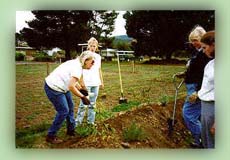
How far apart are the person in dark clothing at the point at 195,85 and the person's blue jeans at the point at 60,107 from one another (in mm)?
864

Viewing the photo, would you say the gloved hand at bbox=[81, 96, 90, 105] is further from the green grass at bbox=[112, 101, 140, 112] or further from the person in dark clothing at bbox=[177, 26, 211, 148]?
the person in dark clothing at bbox=[177, 26, 211, 148]

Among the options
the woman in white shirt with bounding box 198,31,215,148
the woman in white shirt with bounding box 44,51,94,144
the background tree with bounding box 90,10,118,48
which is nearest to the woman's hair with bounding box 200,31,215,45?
the woman in white shirt with bounding box 198,31,215,148

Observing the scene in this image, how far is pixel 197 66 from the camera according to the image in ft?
10.5

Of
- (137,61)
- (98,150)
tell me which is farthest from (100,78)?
(98,150)

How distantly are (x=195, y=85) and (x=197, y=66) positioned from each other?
0.47 ft

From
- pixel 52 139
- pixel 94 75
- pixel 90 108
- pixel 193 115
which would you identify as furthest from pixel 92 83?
pixel 193 115

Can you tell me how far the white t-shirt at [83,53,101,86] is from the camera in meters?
3.25

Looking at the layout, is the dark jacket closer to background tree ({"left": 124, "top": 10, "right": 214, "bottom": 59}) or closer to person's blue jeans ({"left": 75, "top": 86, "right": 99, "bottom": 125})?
background tree ({"left": 124, "top": 10, "right": 214, "bottom": 59})

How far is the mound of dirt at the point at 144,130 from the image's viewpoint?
320 centimetres

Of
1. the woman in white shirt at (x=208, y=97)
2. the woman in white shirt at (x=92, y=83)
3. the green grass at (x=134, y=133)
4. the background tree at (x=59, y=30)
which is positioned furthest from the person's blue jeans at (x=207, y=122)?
the background tree at (x=59, y=30)

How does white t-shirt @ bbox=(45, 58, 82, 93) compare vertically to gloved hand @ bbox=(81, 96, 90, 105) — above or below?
above

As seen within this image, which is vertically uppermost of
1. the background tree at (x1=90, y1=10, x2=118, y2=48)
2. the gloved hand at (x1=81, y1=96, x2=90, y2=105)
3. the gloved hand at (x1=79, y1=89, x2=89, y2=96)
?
the background tree at (x1=90, y1=10, x2=118, y2=48)
